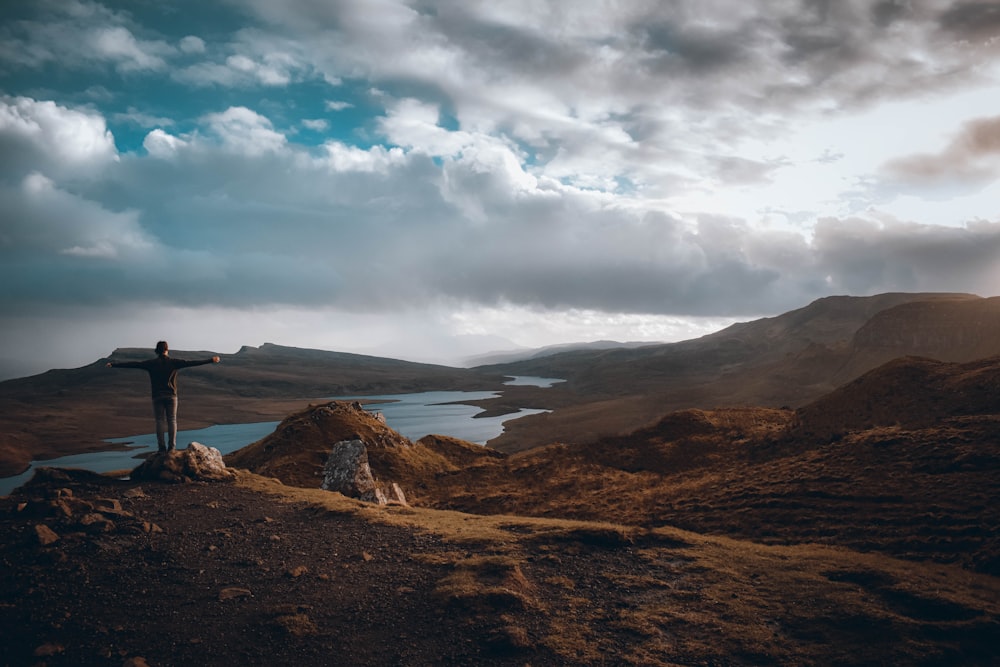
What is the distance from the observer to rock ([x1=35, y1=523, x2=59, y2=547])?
9.81 m

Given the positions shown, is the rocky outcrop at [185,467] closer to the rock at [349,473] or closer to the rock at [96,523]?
the rock at [96,523]

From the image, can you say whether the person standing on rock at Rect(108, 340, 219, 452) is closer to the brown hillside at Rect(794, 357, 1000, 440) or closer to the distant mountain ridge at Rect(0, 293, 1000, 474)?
the brown hillside at Rect(794, 357, 1000, 440)

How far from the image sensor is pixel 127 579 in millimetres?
9234

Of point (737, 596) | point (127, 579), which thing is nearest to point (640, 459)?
point (737, 596)

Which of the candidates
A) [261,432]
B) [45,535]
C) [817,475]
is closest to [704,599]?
[817,475]

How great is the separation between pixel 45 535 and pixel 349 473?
1168 cm

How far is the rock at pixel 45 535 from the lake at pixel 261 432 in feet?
158

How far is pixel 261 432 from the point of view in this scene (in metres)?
90.4

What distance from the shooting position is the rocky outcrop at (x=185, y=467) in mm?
14453

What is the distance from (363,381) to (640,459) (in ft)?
562

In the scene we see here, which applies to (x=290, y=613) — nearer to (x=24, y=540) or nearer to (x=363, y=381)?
(x=24, y=540)

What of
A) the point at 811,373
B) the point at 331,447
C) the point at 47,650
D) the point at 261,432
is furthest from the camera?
the point at 261,432

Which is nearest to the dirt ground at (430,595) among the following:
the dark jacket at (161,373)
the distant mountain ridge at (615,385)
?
the dark jacket at (161,373)

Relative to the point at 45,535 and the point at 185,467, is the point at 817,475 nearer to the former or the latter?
the point at 185,467
